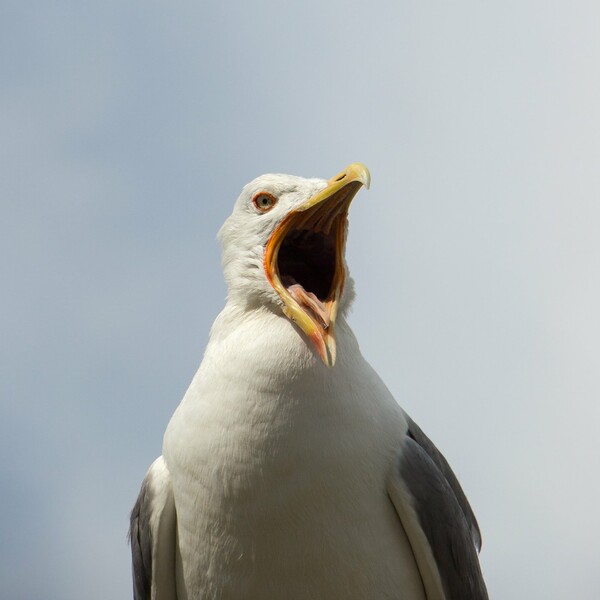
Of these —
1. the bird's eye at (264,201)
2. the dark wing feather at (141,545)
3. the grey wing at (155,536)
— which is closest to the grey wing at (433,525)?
the grey wing at (155,536)

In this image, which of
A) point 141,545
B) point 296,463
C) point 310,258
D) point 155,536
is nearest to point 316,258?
point 310,258

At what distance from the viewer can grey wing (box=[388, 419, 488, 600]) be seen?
502 centimetres

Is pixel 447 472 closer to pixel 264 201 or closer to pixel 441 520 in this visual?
pixel 441 520

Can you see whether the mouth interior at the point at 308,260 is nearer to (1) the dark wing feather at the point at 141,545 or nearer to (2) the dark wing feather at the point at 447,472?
(2) the dark wing feather at the point at 447,472

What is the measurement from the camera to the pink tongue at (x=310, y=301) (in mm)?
4930

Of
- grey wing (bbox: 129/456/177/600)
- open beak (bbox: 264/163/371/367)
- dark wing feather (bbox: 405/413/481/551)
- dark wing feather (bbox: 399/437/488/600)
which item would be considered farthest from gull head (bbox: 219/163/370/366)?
grey wing (bbox: 129/456/177/600)

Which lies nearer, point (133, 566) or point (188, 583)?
point (188, 583)

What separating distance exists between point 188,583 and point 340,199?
2.40 m

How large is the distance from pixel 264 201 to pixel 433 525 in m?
2.22

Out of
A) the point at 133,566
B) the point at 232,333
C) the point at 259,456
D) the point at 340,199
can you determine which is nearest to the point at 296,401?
the point at 259,456

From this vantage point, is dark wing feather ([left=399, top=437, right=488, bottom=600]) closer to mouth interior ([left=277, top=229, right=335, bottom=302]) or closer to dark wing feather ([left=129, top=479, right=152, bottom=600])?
mouth interior ([left=277, top=229, right=335, bottom=302])

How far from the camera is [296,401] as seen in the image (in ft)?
15.6

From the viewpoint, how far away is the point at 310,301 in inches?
197

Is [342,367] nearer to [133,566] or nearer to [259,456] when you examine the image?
[259,456]
